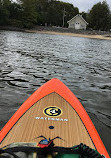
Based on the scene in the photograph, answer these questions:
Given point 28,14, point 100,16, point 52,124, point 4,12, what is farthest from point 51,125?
point 100,16

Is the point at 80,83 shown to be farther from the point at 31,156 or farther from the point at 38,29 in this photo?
the point at 38,29

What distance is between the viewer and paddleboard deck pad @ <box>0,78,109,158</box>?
8.50 ft

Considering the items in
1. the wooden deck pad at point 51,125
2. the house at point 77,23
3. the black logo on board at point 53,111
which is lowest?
the wooden deck pad at point 51,125

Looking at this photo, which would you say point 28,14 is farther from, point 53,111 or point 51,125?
point 51,125

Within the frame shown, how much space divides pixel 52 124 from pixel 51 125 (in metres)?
0.04

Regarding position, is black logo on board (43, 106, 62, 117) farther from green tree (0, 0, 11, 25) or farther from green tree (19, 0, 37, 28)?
green tree (19, 0, 37, 28)

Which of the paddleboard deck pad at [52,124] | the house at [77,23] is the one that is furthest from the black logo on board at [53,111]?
the house at [77,23]

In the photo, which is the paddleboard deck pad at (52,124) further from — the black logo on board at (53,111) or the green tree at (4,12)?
the green tree at (4,12)

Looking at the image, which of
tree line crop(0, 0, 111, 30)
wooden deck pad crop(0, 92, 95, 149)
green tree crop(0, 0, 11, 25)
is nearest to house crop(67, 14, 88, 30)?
tree line crop(0, 0, 111, 30)

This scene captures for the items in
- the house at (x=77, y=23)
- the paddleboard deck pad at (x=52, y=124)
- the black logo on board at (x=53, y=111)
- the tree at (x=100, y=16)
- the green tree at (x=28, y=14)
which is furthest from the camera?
the tree at (x=100, y=16)

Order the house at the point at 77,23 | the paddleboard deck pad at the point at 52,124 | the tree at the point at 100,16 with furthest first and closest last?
the tree at the point at 100,16 → the house at the point at 77,23 → the paddleboard deck pad at the point at 52,124

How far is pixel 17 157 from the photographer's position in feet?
6.50

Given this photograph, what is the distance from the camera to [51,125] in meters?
2.94

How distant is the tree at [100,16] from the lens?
212 feet
